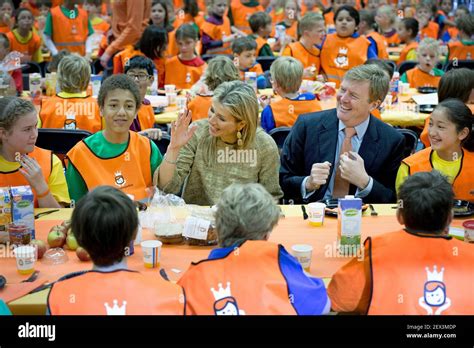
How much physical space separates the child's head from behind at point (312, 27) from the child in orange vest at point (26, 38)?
3.77 meters

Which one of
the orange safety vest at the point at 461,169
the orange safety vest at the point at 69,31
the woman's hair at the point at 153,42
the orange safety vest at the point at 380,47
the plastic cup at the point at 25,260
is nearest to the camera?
the plastic cup at the point at 25,260

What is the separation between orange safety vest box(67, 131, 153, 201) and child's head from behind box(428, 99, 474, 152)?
167 cm

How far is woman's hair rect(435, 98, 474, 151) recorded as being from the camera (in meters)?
4.10

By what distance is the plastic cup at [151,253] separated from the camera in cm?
320

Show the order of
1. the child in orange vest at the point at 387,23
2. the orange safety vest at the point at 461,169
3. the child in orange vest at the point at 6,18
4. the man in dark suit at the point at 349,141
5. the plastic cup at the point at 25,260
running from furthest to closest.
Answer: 1. the child in orange vest at the point at 387,23
2. the child in orange vest at the point at 6,18
3. the man in dark suit at the point at 349,141
4. the orange safety vest at the point at 461,169
5. the plastic cup at the point at 25,260

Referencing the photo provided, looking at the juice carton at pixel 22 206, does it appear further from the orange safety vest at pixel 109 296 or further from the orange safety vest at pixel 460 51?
the orange safety vest at pixel 460 51

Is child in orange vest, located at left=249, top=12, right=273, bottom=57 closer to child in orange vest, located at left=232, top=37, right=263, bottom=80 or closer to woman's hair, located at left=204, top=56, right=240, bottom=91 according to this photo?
child in orange vest, located at left=232, top=37, right=263, bottom=80

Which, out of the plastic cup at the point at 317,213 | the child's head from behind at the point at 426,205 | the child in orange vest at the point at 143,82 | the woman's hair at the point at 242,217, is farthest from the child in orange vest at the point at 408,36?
the woman's hair at the point at 242,217

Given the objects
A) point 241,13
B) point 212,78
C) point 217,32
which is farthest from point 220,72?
point 241,13

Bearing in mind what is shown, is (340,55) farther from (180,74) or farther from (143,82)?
(143,82)

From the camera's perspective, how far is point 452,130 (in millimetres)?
4082
